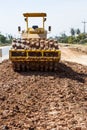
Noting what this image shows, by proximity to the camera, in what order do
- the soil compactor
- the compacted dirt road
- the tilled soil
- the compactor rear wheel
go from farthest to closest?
the compacted dirt road
the compactor rear wheel
the soil compactor
the tilled soil

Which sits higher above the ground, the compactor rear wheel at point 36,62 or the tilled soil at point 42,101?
the compactor rear wheel at point 36,62

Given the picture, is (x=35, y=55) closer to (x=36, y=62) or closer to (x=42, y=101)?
(x=36, y=62)

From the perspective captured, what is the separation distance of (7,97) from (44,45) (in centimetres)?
767

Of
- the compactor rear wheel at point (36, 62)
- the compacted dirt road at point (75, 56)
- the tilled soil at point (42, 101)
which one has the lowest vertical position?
the compacted dirt road at point (75, 56)

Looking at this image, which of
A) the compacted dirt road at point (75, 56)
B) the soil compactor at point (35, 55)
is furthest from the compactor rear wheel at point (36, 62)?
the compacted dirt road at point (75, 56)

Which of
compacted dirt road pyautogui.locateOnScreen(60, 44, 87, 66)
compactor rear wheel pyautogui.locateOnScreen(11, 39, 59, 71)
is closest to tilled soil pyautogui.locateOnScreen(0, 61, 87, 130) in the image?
compactor rear wheel pyautogui.locateOnScreen(11, 39, 59, 71)

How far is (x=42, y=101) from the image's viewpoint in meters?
13.1

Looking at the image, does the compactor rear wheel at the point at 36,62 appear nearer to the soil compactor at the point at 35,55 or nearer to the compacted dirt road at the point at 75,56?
the soil compactor at the point at 35,55

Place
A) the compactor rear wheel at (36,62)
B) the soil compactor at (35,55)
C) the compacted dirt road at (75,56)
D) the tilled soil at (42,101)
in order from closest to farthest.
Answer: the tilled soil at (42,101) → the soil compactor at (35,55) → the compactor rear wheel at (36,62) → the compacted dirt road at (75,56)

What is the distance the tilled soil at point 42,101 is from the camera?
9930 millimetres

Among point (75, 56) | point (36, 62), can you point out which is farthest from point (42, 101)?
point (75, 56)

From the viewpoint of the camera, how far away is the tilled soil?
32.6 feet

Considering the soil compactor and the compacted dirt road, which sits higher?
the soil compactor

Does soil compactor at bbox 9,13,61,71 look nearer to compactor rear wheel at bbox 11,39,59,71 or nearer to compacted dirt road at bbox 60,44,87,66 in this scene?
compactor rear wheel at bbox 11,39,59,71
